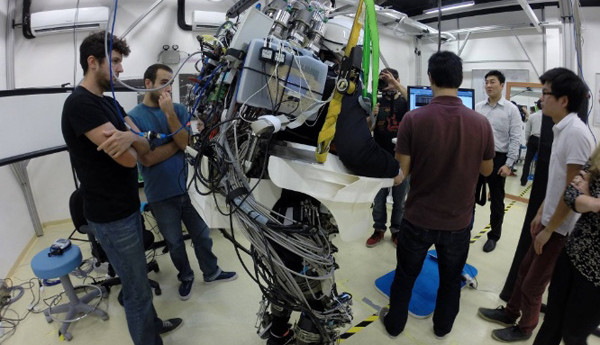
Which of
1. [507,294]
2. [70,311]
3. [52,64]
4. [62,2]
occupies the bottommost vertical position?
[507,294]

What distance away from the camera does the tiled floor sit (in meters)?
1.97

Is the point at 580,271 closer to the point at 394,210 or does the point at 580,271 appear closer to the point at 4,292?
the point at 394,210

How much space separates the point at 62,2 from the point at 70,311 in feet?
11.2

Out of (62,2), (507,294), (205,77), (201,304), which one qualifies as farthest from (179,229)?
(62,2)

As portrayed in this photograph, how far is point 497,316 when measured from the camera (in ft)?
6.68

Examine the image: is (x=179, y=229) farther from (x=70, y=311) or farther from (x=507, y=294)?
(x=507, y=294)

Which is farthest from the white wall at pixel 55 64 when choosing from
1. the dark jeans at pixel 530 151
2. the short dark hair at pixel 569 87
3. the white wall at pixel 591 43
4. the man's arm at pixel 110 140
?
the white wall at pixel 591 43

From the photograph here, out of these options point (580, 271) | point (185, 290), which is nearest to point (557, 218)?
point (580, 271)

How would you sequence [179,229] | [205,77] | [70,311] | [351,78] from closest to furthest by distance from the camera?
1. [351,78]
2. [205,77]
3. [70,311]
4. [179,229]

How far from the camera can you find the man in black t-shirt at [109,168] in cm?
130

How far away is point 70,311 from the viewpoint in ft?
6.95

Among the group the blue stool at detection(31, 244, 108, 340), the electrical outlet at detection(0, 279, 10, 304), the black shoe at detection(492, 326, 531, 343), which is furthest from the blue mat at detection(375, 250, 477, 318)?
the electrical outlet at detection(0, 279, 10, 304)

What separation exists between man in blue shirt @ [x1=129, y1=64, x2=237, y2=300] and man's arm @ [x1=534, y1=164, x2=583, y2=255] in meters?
2.00

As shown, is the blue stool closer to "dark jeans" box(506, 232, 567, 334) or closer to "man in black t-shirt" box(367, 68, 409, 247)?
"man in black t-shirt" box(367, 68, 409, 247)
